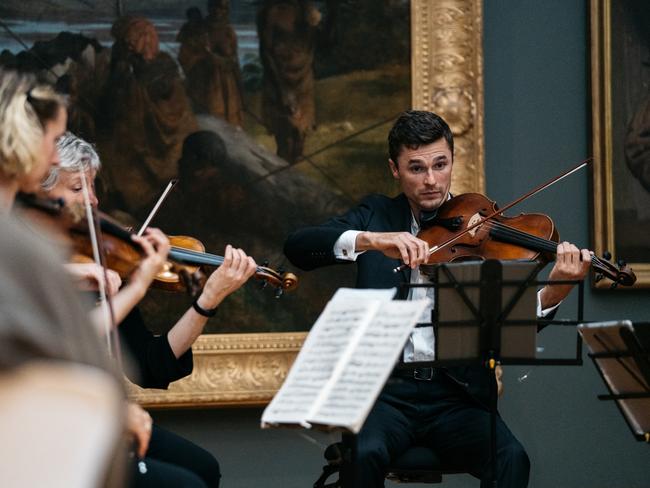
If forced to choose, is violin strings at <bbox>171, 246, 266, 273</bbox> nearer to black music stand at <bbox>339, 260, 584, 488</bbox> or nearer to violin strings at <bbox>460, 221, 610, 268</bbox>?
black music stand at <bbox>339, 260, 584, 488</bbox>

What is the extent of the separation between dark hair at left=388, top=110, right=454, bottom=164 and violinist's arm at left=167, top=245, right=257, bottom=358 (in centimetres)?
71

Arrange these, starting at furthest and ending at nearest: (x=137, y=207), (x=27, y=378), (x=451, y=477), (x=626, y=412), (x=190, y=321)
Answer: (x=451, y=477), (x=137, y=207), (x=190, y=321), (x=626, y=412), (x=27, y=378)

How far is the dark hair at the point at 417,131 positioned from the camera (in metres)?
3.38

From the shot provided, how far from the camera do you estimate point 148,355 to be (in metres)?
3.10

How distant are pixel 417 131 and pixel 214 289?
2.85 ft

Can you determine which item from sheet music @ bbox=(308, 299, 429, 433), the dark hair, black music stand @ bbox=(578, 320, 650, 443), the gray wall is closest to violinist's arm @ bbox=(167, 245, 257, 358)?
the dark hair

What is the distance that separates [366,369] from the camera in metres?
2.15

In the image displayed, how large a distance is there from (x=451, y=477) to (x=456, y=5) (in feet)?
6.14

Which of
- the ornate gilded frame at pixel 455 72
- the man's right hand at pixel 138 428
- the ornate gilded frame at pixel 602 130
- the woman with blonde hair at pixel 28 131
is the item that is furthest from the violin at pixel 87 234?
the ornate gilded frame at pixel 602 130

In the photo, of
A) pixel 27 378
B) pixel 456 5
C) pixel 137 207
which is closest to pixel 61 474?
pixel 27 378

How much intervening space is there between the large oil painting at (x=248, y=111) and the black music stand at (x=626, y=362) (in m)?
1.34

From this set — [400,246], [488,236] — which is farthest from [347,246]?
[488,236]

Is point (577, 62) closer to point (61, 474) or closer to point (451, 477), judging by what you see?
point (451, 477)

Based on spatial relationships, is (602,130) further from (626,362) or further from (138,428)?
(138,428)
